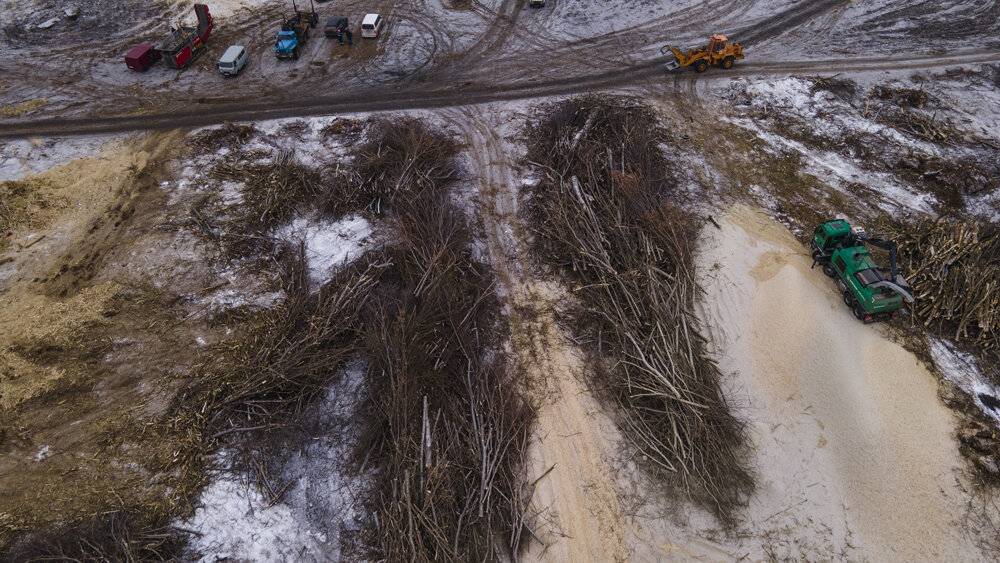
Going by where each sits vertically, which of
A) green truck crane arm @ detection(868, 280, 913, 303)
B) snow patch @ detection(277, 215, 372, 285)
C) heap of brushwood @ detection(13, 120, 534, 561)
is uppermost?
green truck crane arm @ detection(868, 280, 913, 303)

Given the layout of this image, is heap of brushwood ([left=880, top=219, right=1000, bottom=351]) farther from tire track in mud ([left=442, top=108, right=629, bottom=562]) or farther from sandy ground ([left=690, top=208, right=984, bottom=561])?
tire track in mud ([left=442, top=108, right=629, bottom=562])

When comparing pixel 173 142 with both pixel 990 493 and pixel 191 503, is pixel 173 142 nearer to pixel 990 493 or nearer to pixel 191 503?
pixel 191 503

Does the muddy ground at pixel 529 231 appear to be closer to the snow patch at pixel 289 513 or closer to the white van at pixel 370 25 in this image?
the snow patch at pixel 289 513

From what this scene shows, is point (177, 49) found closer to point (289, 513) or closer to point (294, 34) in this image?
point (294, 34)

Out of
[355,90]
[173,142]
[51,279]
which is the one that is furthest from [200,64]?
[51,279]

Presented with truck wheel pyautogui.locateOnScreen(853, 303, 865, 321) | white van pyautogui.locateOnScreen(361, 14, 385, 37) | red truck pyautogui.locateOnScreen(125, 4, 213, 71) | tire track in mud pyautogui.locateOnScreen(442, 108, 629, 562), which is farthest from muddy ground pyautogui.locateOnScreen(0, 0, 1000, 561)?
white van pyautogui.locateOnScreen(361, 14, 385, 37)

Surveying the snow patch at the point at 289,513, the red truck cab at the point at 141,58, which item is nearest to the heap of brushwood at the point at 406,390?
the snow patch at the point at 289,513

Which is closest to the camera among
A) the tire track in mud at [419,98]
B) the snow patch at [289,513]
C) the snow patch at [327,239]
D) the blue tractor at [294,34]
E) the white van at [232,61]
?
the snow patch at [289,513]
